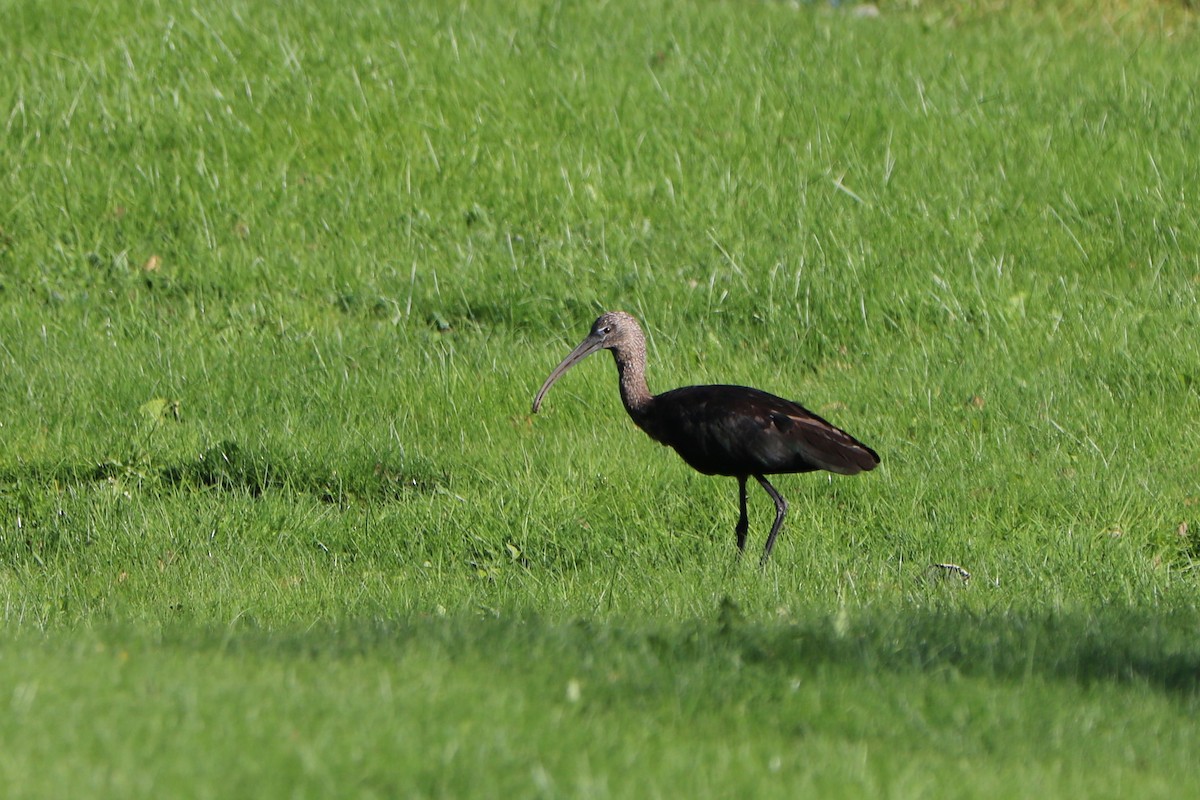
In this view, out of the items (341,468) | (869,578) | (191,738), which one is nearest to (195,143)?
(341,468)

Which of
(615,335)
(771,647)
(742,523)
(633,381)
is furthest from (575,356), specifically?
(771,647)

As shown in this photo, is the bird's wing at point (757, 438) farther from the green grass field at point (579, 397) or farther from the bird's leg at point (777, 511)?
Answer: the green grass field at point (579, 397)

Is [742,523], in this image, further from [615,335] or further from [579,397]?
[579,397]

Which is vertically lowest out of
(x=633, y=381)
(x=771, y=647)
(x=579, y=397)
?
(x=579, y=397)

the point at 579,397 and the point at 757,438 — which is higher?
the point at 757,438

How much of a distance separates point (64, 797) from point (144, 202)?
8188mm

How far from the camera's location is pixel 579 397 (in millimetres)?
8977

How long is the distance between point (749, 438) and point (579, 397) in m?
2.18

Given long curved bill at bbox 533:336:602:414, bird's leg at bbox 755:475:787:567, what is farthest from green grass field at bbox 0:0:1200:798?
long curved bill at bbox 533:336:602:414

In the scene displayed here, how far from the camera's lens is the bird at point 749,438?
6957mm

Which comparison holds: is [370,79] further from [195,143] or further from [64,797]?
[64,797]

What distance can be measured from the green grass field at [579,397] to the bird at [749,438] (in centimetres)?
46

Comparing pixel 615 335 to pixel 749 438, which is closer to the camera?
pixel 749 438

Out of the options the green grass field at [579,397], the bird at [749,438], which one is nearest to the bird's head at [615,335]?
the bird at [749,438]
